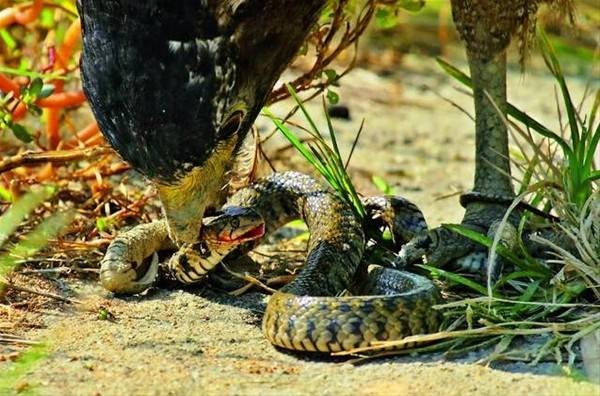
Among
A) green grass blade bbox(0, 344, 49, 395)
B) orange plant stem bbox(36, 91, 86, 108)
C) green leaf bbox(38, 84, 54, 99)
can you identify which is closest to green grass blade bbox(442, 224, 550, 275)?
green grass blade bbox(0, 344, 49, 395)

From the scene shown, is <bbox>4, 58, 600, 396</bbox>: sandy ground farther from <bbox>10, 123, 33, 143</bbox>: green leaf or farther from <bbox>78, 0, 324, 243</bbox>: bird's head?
<bbox>10, 123, 33, 143</bbox>: green leaf

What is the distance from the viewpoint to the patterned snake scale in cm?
424

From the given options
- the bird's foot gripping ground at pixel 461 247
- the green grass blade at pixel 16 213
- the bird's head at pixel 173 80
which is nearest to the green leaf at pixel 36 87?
the green grass blade at pixel 16 213

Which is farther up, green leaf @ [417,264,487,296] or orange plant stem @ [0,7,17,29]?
orange plant stem @ [0,7,17,29]

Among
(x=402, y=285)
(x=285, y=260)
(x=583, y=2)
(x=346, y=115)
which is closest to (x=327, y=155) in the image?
(x=285, y=260)

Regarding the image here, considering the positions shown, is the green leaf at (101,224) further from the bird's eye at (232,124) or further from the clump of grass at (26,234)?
the bird's eye at (232,124)

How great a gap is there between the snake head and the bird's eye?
39 centimetres

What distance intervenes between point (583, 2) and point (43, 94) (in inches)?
203

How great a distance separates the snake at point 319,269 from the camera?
425 cm

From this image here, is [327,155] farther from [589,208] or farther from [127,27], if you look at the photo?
[127,27]

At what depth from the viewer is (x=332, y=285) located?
187 inches

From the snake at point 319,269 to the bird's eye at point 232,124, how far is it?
1.34ft

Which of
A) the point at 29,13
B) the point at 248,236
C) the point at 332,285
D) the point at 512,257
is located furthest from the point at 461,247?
the point at 29,13

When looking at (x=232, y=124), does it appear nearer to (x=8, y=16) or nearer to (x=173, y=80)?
(x=173, y=80)
